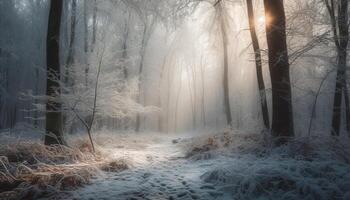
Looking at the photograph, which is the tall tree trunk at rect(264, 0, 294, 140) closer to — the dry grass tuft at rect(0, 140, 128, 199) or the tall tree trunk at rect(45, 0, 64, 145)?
the dry grass tuft at rect(0, 140, 128, 199)

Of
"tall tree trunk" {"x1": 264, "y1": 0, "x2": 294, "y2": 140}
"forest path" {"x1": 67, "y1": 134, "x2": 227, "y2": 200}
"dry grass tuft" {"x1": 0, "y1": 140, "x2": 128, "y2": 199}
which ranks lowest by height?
"forest path" {"x1": 67, "y1": 134, "x2": 227, "y2": 200}

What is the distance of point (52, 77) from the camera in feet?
27.1

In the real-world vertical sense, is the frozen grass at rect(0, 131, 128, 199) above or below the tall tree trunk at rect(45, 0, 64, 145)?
below

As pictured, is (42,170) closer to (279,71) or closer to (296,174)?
(296,174)

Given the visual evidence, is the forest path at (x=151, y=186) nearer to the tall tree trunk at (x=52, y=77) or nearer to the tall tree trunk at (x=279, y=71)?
the tall tree trunk at (x=279, y=71)

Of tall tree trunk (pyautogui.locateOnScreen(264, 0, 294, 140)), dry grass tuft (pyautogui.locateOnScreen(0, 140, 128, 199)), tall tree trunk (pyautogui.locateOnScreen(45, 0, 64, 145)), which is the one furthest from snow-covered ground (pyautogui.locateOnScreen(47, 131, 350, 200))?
tall tree trunk (pyautogui.locateOnScreen(45, 0, 64, 145))

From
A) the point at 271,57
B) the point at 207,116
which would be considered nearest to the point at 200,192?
the point at 271,57

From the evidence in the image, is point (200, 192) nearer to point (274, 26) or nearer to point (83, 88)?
point (274, 26)

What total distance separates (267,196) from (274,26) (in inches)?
178

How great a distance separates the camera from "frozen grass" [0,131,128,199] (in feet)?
14.4

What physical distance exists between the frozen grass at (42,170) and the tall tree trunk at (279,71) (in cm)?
437

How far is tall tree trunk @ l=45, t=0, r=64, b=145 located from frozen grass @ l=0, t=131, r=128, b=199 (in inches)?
26.8

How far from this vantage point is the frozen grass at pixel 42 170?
14.4ft

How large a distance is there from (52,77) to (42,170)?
12.7ft
